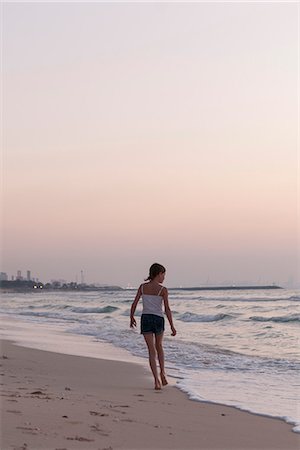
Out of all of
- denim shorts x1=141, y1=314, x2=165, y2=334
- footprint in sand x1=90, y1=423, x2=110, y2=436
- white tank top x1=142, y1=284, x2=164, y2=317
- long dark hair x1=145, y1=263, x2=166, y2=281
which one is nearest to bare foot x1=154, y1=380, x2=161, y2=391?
denim shorts x1=141, y1=314, x2=165, y2=334

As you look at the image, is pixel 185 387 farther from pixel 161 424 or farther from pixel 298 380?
pixel 161 424

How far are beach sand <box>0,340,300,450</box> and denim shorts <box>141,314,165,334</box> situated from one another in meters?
0.76

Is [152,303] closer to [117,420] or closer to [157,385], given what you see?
[157,385]

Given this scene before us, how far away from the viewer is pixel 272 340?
1862 cm

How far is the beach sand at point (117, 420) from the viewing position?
5315mm

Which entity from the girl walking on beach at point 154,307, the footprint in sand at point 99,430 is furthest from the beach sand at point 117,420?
the girl walking on beach at point 154,307

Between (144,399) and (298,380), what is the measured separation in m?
3.33

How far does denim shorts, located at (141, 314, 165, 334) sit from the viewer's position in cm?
909

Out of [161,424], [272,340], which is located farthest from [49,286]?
[161,424]

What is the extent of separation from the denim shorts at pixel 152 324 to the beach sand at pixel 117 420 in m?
0.76

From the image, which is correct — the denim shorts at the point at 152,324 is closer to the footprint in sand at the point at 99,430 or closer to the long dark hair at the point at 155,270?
the long dark hair at the point at 155,270

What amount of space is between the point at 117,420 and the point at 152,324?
294cm

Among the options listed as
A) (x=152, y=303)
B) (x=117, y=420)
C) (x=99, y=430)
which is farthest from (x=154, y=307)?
(x=99, y=430)

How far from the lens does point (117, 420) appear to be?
6.21 meters
